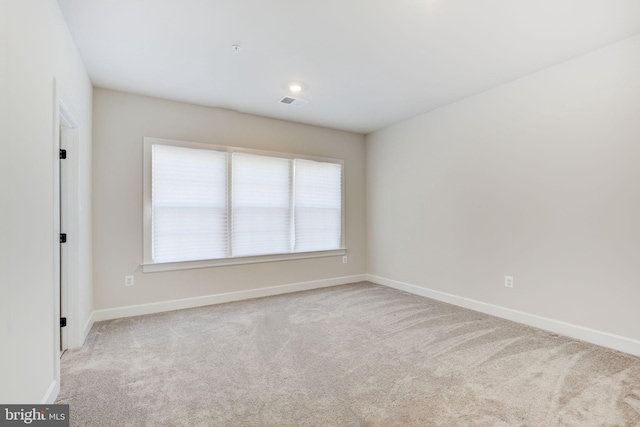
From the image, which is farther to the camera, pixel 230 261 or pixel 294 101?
pixel 230 261

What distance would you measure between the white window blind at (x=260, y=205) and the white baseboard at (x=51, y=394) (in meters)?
2.39

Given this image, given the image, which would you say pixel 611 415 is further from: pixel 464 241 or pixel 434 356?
pixel 464 241

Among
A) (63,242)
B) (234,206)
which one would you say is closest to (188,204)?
(234,206)

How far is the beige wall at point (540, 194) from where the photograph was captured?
8.64 ft

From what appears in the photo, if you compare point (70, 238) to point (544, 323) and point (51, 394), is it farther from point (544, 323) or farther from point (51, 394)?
point (544, 323)

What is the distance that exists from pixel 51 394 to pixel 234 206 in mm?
2708

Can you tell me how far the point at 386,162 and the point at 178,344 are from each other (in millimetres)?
3933

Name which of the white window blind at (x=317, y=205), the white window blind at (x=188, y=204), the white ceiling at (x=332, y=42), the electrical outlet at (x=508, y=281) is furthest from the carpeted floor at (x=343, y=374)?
the white ceiling at (x=332, y=42)

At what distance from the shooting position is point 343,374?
2.28m

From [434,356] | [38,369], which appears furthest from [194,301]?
[434,356]

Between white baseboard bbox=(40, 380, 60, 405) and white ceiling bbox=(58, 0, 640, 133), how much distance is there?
8.51 feet

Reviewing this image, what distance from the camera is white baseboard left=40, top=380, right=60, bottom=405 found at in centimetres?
181

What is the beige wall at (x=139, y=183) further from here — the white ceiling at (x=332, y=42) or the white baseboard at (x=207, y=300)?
the white ceiling at (x=332, y=42)

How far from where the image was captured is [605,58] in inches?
107
